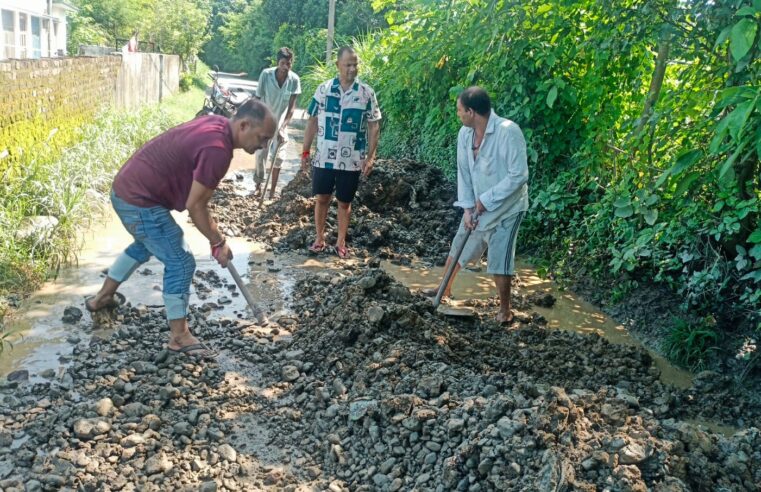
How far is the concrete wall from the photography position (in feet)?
24.3

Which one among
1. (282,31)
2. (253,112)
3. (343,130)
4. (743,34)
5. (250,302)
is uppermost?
(282,31)

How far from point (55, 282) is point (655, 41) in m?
5.18

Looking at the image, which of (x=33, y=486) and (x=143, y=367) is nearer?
(x=33, y=486)

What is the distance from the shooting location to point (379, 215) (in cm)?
841

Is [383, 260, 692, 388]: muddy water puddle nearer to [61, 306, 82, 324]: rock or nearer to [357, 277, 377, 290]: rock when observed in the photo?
[357, 277, 377, 290]: rock

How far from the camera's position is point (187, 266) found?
172 inches

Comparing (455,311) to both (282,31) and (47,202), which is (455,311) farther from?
(282,31)

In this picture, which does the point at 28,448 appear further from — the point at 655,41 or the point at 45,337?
the point at 655,41

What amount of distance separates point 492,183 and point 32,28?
27381 mm

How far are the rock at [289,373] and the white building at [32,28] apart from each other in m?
21.9

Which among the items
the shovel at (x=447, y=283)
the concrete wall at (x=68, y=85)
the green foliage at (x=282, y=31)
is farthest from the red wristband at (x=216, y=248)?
the green foliage at (x=282, y=31)

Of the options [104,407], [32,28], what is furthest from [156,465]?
[32,28]

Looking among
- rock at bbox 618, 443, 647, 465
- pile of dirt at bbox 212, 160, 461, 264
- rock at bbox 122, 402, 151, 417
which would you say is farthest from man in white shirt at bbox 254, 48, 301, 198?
rock at bbox 618, 443, 647, 465

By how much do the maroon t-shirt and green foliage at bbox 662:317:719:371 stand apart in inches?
137
